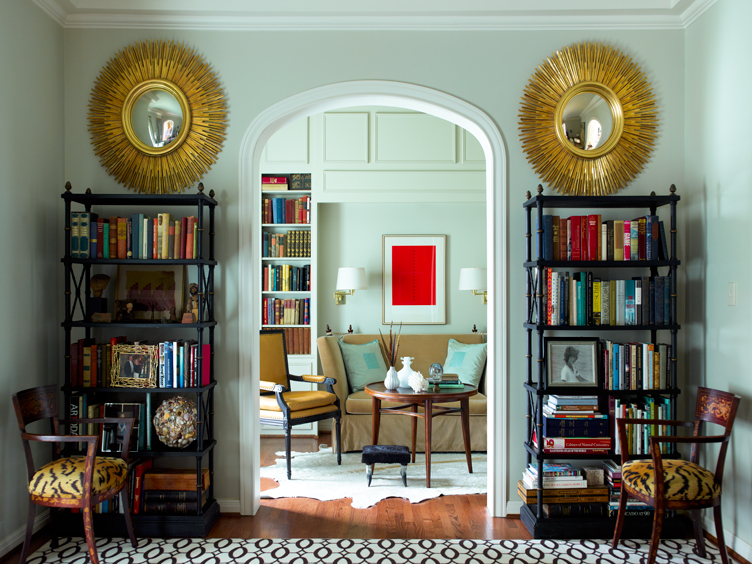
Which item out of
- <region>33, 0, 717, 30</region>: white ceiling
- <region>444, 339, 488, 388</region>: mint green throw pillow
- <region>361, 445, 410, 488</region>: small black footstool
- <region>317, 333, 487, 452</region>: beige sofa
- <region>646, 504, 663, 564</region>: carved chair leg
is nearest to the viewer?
<region>646, 504, 663, 564</region>: carved chair leg

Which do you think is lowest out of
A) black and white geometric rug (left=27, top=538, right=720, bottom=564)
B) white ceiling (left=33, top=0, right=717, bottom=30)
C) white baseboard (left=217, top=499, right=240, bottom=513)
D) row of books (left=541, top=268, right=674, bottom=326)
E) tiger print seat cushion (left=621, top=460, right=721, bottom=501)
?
black and white geometric rug (left=27, top=538, right=720, bottom=564)

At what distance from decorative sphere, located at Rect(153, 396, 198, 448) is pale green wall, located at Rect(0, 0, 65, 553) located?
0.75 metres

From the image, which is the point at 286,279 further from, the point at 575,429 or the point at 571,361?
the point at 575,429

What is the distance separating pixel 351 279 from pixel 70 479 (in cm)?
311

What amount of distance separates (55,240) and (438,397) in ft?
9.05

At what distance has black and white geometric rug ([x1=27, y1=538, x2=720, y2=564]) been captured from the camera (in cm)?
274

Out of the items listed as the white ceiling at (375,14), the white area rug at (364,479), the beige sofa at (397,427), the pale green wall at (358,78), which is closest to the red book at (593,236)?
the pale green wall at (358,78)

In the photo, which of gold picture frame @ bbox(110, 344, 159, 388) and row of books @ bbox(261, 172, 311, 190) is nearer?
gold picture frame @ bbox(110, 344, 159, 388)

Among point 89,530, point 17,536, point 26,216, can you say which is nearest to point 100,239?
point 26,216

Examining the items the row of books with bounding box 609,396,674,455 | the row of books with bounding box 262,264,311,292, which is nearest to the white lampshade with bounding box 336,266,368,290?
the row of books with bounding box 262,264,311,292

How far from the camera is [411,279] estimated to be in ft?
18.3

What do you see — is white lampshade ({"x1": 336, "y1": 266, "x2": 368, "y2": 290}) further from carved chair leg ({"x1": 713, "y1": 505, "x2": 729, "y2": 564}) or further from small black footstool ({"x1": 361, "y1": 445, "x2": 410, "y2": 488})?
carved chair leg ({"x1": 713, "y1": 505, "x2": 729, "y2": 564})

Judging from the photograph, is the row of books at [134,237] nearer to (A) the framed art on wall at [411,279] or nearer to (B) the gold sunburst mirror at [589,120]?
(B) the gold sunburst mirror at [589,120]

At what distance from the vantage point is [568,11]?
3.22 meters
